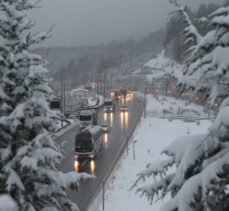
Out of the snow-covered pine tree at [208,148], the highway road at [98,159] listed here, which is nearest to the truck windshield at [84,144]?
the highway road at [98,159]

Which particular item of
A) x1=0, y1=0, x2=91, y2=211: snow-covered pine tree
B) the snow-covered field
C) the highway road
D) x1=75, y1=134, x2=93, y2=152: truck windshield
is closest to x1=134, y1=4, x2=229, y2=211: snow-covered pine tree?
the snow-covered field

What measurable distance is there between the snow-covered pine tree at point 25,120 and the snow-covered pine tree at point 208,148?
13.9 ft

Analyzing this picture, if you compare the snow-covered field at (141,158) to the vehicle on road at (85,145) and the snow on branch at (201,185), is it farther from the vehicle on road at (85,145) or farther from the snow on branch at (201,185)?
the vehicle on road at (85,145)

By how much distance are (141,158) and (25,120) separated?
3169 centimetres

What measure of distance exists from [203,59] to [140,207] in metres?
21.1

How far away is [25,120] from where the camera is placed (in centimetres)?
974

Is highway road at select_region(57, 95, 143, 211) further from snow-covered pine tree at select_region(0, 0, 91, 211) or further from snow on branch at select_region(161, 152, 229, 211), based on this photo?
snow on branch at select_region(161, 152, 229, 211)

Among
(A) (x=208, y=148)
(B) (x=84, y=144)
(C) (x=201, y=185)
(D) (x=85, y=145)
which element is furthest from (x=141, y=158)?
(C) (x=201, y=185)

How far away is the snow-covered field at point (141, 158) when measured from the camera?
26.3 m

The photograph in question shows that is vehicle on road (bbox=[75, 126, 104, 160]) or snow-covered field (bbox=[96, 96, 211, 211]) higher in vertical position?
vehicle on road (bbox=[75, 126, 104, 160])

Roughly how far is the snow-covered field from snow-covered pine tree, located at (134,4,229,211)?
949mm

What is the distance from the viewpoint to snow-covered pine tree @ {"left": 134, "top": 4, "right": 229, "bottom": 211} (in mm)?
5098

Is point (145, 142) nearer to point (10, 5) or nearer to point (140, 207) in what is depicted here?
point (140, 207)

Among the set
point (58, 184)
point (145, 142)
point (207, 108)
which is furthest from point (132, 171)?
point (207, 108)
